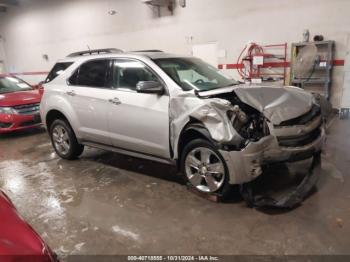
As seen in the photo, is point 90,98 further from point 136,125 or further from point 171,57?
point 171,57

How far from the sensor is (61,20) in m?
11.9

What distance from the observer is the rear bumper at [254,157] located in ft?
8.89

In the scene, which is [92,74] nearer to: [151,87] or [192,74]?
[151,87]

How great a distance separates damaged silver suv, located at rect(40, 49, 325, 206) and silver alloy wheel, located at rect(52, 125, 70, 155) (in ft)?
0.39

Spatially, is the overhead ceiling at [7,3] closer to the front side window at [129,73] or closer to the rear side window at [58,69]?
the rear side window at [58,69]

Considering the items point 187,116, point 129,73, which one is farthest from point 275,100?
point 129,73

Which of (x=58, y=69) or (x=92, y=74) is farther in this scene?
(x=58, y=69)

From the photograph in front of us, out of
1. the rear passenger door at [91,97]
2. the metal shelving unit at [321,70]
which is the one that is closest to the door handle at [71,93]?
the rear passenger door at [91,97]

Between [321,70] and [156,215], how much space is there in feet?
19.1

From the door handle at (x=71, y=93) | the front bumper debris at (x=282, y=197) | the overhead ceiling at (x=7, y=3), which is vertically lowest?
the front bumper debris at (x=282, y=197)

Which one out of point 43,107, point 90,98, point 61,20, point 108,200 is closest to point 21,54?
point 61,20

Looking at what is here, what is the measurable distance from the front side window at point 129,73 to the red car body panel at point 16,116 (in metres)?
3.53

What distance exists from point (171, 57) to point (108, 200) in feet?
6.25

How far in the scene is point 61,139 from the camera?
4.63m
